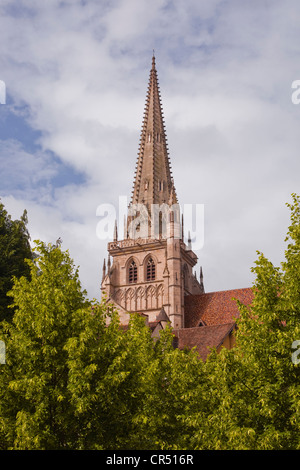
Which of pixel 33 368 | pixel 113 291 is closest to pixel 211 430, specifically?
pixel 33 368

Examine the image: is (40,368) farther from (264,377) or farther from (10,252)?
(10,252)

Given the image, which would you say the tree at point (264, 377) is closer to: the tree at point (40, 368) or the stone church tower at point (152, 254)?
the tree at point (40, 368)

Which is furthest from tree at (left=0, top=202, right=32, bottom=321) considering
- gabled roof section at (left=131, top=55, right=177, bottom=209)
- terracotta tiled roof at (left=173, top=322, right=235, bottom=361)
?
gabled roof section at (left=131, top=55, right=177, bottom=209)

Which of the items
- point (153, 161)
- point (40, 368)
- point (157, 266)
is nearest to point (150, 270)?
point (157, 266)

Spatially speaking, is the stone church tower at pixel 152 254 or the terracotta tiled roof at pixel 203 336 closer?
the terracotta tiled roof at pixel 203 336

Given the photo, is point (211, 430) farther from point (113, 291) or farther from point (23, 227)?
point (113, 291)

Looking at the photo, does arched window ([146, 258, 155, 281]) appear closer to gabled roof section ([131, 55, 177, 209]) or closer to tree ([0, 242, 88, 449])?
gabled roof section ([131, 55, 177, 209])

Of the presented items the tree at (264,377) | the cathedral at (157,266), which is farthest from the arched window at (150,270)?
the tree at (264,377)

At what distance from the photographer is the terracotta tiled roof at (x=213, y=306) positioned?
176 feet

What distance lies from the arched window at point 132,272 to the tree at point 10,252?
76.0ft
